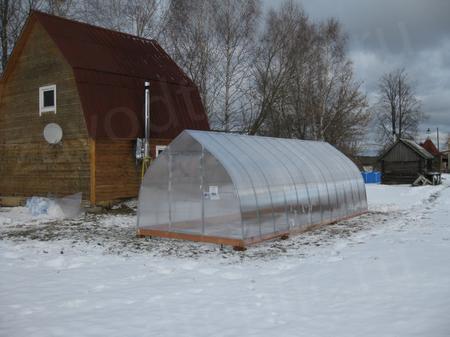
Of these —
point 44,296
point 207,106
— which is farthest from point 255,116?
point 44,296

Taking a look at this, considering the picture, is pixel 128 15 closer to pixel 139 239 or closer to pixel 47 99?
pixel 47 99

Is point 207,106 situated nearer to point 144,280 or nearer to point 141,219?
point 141,219

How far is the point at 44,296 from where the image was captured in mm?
6609

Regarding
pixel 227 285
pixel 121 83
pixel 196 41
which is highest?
pixel 196 41

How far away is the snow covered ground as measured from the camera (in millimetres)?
5414

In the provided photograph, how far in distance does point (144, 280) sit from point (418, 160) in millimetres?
28943

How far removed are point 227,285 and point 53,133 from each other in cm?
1330

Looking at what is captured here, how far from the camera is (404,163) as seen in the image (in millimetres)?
33125

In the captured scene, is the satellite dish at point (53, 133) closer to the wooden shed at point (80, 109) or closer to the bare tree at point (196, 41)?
the wooden shed at point (80, 109)

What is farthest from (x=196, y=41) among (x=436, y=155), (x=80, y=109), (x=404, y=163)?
(x=436, y=155)

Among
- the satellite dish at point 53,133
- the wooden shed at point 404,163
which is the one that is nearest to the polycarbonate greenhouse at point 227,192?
the satellite dish at point 53,133

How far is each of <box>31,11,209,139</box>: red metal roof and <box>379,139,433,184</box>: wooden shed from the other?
56.1 feet

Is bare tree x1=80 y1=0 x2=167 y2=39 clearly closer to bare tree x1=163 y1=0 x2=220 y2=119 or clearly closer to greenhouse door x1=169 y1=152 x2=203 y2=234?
bare tree x1=163 y1=0 x2=220 y2=119

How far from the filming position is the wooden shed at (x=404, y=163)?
32562 mm
